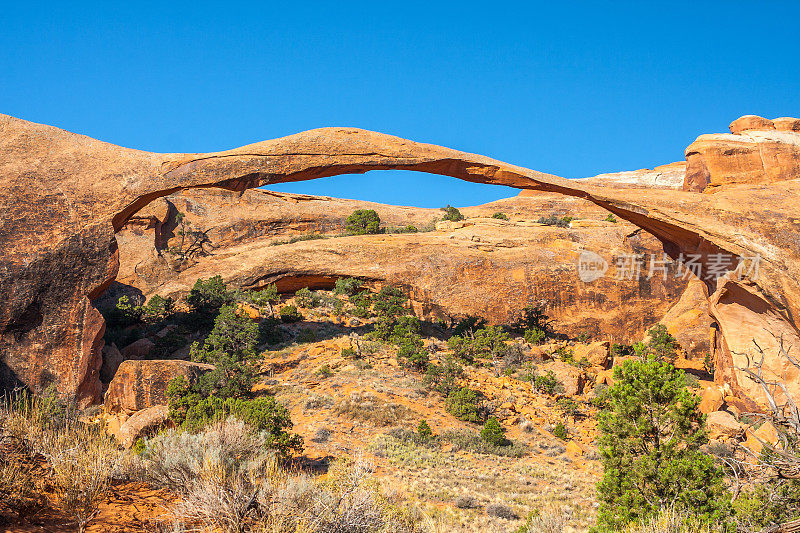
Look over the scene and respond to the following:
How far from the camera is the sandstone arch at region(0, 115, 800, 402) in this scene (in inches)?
525

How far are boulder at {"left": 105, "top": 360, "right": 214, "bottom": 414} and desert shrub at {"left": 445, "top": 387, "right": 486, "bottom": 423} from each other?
6.90m

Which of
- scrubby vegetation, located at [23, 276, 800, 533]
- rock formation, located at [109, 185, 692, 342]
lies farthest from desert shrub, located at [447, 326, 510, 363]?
rock formation, located at [109, 185, 692, 342]

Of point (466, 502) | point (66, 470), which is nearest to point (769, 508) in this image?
point (466, 502)

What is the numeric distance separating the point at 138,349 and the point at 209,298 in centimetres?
421

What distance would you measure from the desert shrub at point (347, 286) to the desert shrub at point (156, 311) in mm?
7022

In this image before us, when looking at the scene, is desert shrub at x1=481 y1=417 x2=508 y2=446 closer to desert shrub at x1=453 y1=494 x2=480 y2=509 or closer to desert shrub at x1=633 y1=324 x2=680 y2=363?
desert shrub at x1=453 y1=494 x2=480 y2=509

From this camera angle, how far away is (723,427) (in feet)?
53.3

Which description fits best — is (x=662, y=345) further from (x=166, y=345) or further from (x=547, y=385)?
(x=166, y=345)

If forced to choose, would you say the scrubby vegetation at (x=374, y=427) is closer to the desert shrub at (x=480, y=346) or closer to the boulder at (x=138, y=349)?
the desert shrub at (x=480, y=346)

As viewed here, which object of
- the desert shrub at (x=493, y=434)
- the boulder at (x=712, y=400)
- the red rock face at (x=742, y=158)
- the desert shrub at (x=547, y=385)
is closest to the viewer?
the desert shrub at (x=493, y=434)

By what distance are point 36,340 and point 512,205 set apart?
39.0m

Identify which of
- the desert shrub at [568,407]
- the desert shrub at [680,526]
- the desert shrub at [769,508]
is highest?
the desert shrub at [680,526]

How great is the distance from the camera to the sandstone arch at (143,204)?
13.3 meters

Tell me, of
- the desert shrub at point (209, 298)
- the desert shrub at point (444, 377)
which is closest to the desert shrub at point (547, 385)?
the desert shrub at point (444, 377)
